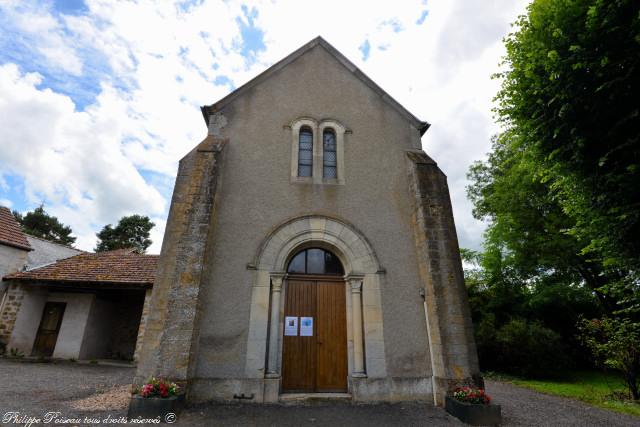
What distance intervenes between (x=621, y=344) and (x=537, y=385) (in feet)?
10.3

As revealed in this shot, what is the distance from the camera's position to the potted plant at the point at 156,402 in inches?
202

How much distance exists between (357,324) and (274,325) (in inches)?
71.1

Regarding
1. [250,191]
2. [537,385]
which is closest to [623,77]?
[250,191]

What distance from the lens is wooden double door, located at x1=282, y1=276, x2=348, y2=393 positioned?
6.78 metres

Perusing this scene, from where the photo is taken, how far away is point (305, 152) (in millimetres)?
8625

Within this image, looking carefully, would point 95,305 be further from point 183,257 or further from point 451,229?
point 451,229

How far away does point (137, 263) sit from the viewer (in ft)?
47.0

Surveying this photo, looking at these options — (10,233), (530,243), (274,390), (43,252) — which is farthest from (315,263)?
(43,252)

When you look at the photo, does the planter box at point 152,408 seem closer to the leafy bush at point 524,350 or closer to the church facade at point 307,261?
the church facade at point 307,261

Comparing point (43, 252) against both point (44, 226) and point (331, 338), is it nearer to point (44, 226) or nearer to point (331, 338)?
point (331, 338)

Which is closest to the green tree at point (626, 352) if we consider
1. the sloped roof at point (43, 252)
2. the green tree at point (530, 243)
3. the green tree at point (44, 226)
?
the green tree at point (530, 243)

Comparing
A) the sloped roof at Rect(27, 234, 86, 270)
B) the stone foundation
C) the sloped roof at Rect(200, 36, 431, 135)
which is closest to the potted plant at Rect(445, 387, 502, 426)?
the stone foundation

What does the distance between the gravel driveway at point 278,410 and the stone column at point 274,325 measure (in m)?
0.69

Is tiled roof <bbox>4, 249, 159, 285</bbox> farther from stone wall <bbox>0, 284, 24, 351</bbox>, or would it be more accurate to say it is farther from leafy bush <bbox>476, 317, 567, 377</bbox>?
leafy bush <bbox>476, 317, 567, 377</bbox>
